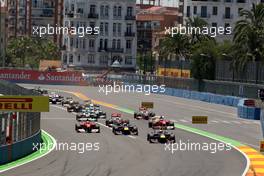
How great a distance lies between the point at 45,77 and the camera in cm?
13250

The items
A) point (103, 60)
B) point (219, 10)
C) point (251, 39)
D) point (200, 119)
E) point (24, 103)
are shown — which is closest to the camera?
point (24, 103)

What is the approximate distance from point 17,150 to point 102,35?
126 metres

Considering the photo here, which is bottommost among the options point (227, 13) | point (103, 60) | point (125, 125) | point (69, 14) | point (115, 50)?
point (125, 125)

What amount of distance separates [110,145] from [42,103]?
13635 mm

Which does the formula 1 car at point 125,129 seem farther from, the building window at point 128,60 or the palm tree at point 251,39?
the building window at point 128,60

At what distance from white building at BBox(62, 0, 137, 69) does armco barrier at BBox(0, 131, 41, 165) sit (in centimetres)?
11939

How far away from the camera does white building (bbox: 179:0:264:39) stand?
14688 cm

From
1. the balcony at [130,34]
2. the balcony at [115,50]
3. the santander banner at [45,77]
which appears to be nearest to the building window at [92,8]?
the balcony at [115,50]

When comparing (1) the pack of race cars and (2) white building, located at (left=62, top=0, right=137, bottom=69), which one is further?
(2) white building, located at (left=62, top=0, right=137, bottom=69)

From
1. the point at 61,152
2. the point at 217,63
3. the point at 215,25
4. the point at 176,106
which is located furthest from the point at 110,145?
the point at 215,25

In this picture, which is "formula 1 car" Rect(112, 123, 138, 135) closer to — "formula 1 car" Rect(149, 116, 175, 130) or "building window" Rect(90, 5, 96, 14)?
"formula 1 car" Rect(149, 116, 175, 130)

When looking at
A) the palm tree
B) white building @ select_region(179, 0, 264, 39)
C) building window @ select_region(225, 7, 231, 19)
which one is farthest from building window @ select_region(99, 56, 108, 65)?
the palm tree

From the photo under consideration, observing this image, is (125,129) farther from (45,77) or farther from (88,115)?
(45,77)

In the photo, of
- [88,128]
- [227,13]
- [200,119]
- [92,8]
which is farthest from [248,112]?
[92,8]
